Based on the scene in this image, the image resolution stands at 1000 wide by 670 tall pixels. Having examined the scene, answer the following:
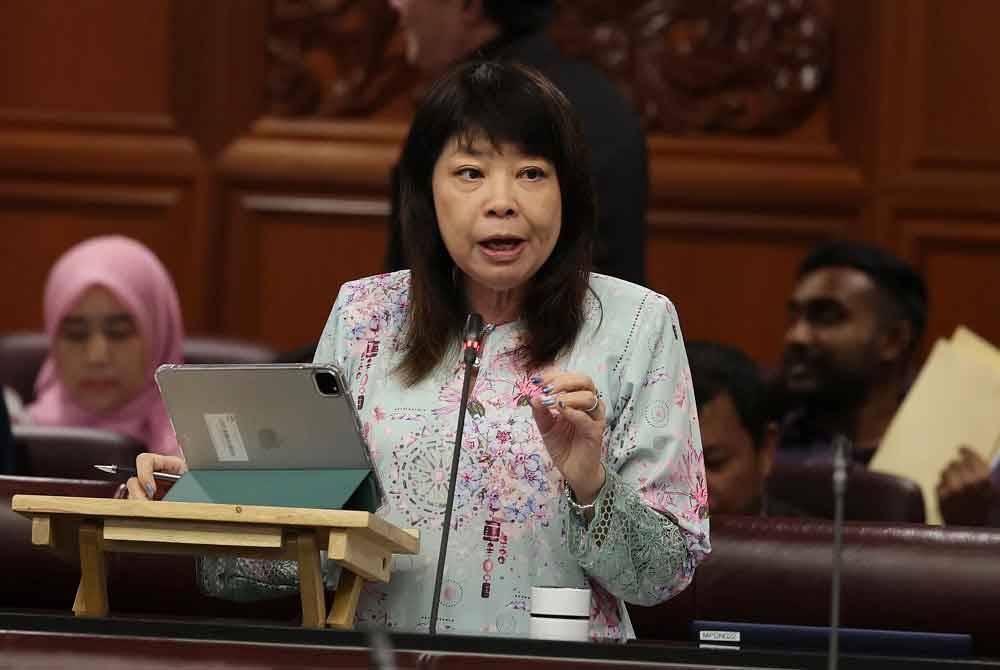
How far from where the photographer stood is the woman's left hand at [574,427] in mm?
1774

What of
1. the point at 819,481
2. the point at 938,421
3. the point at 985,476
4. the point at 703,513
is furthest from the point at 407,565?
the point at 938,421

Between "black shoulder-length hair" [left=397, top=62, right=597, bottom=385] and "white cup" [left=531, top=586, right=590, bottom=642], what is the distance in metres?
0.30

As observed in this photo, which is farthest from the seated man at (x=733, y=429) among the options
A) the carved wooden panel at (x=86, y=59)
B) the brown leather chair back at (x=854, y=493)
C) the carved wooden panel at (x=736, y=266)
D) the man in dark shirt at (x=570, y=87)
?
the carved wooden panel at (x=86, y=59)

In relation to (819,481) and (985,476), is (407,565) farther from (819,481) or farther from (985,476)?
(985,476)

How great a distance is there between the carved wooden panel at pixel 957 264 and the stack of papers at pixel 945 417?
1106mm

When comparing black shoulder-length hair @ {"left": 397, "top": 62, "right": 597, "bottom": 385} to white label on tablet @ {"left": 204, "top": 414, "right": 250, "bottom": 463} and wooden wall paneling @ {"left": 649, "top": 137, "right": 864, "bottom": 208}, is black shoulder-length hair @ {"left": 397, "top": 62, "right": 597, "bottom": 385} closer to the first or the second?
white label on tablet @ {"left": 204, "top": 414, "right": 250, "bottom": 463}

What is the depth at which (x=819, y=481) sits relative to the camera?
3.31 m

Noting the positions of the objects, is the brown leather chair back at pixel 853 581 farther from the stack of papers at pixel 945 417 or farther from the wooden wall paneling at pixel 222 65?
the wooden wall paneling at pixel 222 65

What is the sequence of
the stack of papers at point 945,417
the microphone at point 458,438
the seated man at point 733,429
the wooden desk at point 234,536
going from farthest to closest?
the stack of papers at point 945,417, the seated man at point 733,429, the microphone at point 458,438, the wooden desk at point 234,536

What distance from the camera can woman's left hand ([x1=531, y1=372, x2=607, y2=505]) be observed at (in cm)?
177

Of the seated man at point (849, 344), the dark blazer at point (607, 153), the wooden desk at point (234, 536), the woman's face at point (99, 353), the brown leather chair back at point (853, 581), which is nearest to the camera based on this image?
the wooden desk at point (234, 536)

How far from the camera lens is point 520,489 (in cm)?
196

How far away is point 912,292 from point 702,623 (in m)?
2.67

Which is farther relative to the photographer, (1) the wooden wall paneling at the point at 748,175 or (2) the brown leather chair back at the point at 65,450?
(1) the wooden wall paneling at the point at 748,175
